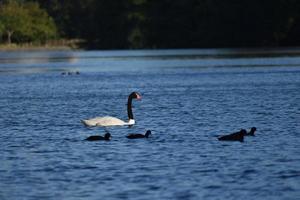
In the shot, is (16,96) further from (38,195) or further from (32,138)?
(38,195)

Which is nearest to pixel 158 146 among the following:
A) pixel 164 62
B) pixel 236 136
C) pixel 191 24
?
pixel 236 136

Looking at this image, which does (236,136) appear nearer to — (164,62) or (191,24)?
(164,62)

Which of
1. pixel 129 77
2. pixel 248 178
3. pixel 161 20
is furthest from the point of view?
pixel 161 20

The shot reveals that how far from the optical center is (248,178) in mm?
20797

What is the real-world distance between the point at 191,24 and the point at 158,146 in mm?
126773

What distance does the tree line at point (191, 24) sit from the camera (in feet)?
452

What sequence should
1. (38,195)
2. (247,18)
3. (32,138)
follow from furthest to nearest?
1. (247,18)
2. (32,138)
3. (38,195)

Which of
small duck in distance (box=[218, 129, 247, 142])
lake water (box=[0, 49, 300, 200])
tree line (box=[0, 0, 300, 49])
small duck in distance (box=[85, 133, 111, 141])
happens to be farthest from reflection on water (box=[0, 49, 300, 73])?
small duck in distance (box=[218, 129, 247, 142])

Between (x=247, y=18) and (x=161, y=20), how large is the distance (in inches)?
817

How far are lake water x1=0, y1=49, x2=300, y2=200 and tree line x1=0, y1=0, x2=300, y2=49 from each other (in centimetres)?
8274

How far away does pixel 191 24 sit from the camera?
153 meters

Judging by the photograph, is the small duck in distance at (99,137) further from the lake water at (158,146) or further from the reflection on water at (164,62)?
the reflection on water at (164,62)

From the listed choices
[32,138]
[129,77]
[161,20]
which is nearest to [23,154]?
[32,138]

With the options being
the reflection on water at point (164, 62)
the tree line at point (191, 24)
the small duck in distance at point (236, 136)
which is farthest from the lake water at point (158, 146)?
the tree line at point (191, 24)
